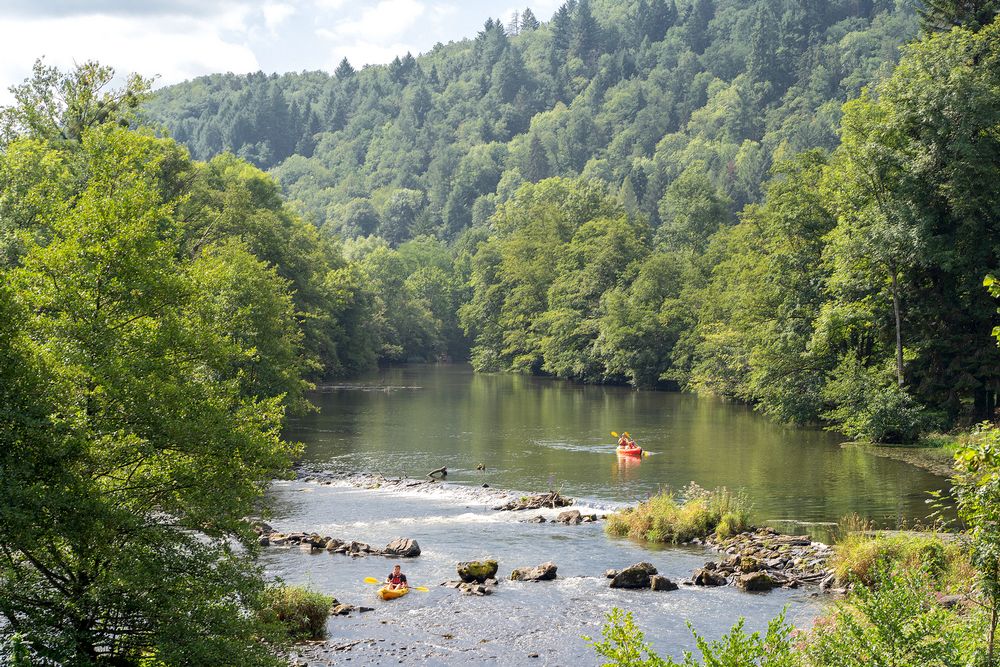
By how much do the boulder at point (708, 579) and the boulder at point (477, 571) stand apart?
5.56 meters

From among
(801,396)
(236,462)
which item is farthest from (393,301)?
(236,462)

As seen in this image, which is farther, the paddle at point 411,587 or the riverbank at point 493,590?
the paddle at point 411,587

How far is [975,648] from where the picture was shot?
42.5 ft

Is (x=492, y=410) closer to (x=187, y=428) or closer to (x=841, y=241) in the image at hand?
(x=841, y=241)

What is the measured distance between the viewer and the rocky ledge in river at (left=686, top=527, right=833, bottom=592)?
91.6ft

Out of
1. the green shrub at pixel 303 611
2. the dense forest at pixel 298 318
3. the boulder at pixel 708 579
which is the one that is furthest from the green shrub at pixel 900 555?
the green shrub at pixel 303 611

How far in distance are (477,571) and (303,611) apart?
591 centimetres

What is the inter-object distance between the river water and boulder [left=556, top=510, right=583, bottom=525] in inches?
23.1

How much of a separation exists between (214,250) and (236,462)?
137 ft

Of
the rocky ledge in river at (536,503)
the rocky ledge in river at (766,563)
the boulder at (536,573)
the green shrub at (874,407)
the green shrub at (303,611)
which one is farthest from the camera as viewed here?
the green shrub at (874,407)

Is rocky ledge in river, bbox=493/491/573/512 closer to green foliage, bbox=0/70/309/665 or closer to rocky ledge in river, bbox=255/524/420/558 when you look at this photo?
rocky ledge in river, bbox=255/524/420/558

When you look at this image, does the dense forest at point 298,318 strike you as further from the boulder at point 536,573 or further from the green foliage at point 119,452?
the boulder at point 536,573

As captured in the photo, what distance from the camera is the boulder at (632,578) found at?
91.1ft

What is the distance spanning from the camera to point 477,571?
28.5m
